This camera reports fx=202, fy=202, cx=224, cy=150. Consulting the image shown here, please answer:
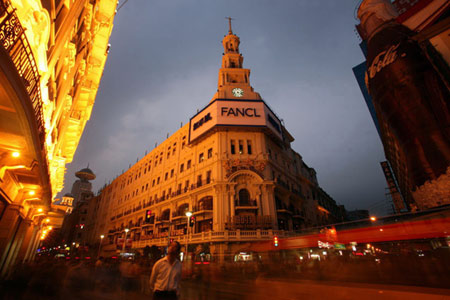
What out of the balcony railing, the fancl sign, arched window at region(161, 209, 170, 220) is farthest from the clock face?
the balcony railing

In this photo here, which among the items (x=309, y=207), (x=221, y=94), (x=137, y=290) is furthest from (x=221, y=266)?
(x=309, y=207)

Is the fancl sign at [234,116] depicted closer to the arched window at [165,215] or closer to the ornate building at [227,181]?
the ornate building at [227,181]

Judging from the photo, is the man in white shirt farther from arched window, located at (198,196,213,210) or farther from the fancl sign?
the fancl sign

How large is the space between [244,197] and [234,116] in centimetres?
1149

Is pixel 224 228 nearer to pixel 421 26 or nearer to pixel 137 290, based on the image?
pixel 137 290

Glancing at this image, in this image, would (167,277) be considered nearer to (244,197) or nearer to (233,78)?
(244,197)

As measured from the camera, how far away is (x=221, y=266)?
→ 6.29 m

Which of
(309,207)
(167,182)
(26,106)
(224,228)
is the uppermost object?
(167,182)

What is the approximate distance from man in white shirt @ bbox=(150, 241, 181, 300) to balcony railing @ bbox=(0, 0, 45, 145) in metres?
4.77

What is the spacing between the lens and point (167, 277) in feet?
11.2

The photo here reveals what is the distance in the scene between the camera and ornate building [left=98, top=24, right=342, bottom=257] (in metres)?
23.2

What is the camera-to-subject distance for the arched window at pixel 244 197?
2471cm

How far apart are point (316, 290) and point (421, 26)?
31486 millimetres

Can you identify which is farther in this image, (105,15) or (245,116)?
(245,116)
